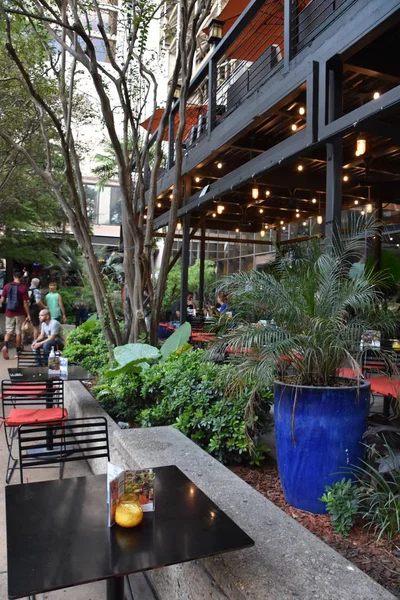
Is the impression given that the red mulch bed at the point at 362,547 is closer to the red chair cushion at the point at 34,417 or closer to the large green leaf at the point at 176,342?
the red chair cushion at the point at 34,417

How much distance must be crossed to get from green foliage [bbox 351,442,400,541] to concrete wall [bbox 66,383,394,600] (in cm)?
57

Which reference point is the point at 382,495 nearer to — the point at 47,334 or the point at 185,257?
the point at 47,334

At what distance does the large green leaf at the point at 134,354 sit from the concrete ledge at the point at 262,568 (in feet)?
8.52

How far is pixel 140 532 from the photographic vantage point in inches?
72.1

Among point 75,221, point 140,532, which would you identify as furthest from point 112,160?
point 140,532

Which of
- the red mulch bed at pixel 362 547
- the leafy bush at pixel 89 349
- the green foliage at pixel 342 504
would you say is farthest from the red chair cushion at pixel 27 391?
the green foliage at pixel 342 504

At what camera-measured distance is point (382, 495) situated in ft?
8.71

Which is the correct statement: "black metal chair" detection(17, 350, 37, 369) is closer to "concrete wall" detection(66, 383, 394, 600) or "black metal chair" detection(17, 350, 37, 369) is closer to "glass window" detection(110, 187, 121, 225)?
"concrete wall" detection(66, 383, 394, 600)

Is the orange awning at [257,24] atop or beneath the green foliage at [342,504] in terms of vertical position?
atop

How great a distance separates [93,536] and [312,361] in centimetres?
175

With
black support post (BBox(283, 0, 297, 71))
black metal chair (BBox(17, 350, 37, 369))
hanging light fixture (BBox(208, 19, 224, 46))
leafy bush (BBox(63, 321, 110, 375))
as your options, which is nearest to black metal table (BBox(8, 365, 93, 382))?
leafy bush (BBox(63, 321, 110, 375))

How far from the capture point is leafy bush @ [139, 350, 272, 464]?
3.60 m

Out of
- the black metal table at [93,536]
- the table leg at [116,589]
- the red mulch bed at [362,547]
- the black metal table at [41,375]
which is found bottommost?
the red mulch bed at [362,547]

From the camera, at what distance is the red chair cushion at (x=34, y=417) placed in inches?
168
